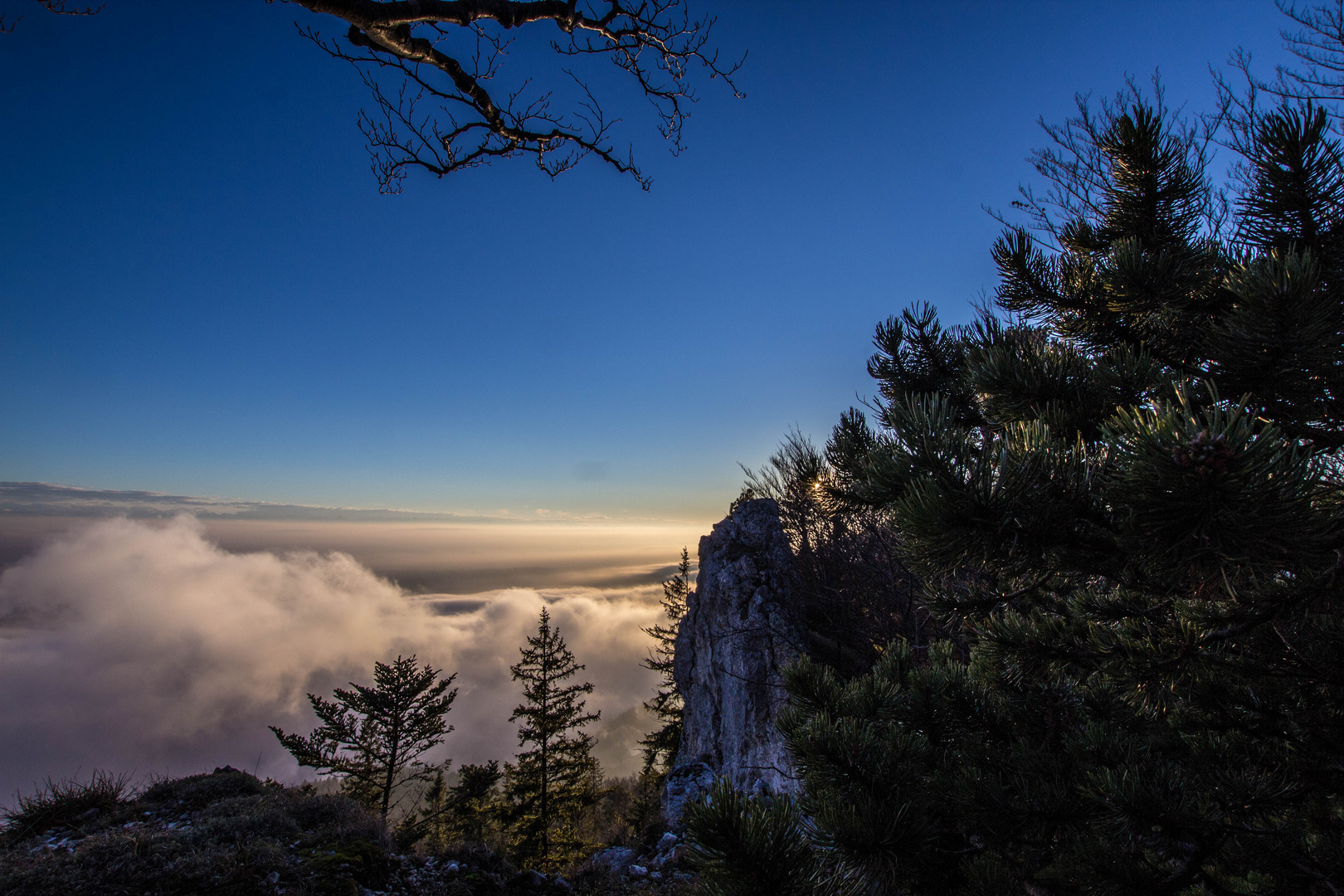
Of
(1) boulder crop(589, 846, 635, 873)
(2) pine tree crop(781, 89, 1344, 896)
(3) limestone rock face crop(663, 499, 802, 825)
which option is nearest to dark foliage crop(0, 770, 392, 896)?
(1) boulder crop(589, 846, 635, 873)

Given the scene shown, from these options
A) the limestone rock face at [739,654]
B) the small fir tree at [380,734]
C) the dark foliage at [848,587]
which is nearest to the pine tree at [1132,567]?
the dark foliage at [848,587]

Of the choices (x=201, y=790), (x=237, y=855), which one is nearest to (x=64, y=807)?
(x=201, y=790)

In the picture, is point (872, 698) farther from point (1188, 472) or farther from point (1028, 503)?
point (1188, 472)

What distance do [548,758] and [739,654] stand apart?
13.4m

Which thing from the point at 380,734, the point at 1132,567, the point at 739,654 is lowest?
the point at 380,734

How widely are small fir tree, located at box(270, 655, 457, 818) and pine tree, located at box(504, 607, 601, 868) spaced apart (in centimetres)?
353

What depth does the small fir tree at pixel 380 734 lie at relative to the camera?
14.2 metres

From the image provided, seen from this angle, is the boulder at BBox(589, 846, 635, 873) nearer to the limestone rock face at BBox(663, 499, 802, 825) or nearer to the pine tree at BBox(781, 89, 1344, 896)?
the limestone rock face at BBox(663, 499, 802, 825)

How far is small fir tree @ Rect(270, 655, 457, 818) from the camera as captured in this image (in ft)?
46.6

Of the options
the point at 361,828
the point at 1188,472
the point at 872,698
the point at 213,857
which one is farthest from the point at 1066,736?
the point at 361,828

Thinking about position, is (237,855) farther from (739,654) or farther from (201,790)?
(739,654)

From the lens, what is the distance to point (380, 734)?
1512 cm

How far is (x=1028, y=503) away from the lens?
1.09 m

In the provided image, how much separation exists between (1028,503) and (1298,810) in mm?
2515
